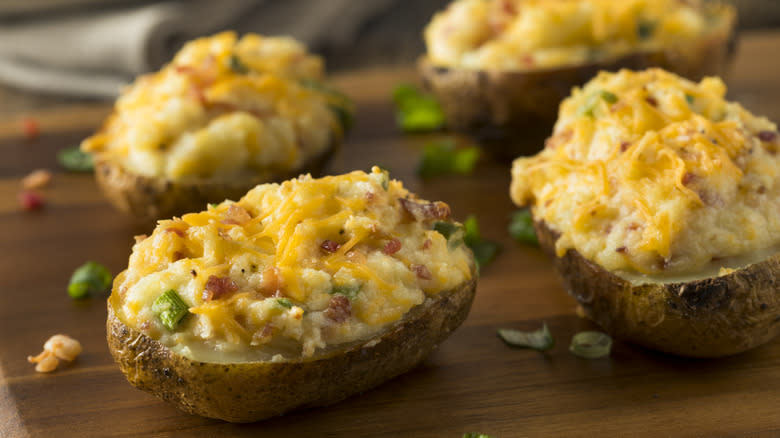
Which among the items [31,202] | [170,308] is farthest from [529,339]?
[31,202]

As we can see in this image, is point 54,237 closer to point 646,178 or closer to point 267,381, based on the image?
point 267,381

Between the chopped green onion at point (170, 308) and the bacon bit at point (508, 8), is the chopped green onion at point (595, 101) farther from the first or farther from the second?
the chopped green onion at point (170, 308)

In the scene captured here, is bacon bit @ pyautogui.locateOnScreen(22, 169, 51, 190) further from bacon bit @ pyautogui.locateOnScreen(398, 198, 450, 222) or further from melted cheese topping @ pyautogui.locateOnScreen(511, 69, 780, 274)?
melted cheese topping @ pyautogui.locateOnScreen(511, 69, 780, 274)

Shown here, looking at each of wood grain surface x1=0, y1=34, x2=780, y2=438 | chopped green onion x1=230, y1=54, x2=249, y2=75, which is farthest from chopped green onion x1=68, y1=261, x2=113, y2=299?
chopped green onion x1=230, y1=54, x2=249, y2=75

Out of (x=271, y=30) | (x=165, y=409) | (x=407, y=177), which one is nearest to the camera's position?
(x=165, y=409)

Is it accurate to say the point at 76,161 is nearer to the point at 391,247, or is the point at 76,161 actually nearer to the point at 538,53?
the point at 538,53

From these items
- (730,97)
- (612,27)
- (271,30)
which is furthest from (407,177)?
(271,30)

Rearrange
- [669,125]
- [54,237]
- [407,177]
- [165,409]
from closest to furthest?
[165,409] → [669,125] → [54,237] → [407,177]

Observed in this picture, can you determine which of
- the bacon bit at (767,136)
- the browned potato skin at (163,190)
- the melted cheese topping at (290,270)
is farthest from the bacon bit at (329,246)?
the bacon bit at (767,136)
